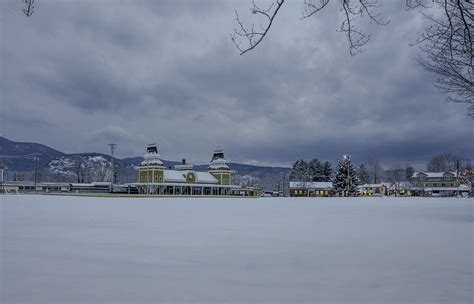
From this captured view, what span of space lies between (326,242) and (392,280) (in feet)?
13.9

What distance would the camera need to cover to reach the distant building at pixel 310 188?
128750 mm

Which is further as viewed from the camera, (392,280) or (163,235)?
(163,235)

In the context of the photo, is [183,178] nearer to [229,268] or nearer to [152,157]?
[152,157]

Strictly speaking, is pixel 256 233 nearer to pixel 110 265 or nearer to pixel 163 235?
pixel 163 235

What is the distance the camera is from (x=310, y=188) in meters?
130

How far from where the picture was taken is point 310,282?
634cm

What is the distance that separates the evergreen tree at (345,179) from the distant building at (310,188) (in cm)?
3157

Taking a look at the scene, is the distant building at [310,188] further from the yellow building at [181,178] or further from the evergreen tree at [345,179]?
the evergreen tree at [345,179]

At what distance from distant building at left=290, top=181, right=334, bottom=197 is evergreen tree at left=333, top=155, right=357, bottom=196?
104 ft

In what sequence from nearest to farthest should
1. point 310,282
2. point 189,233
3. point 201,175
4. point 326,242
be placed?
point 310,282 → point 326,242 → point 189,233 → point 201,175

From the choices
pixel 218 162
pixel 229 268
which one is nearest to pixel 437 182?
pixel 218 162

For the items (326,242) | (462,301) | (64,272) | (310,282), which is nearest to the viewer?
(462,301)

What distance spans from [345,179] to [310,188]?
35134 millimetres

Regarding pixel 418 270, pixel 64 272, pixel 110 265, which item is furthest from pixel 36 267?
pixel 418 270
